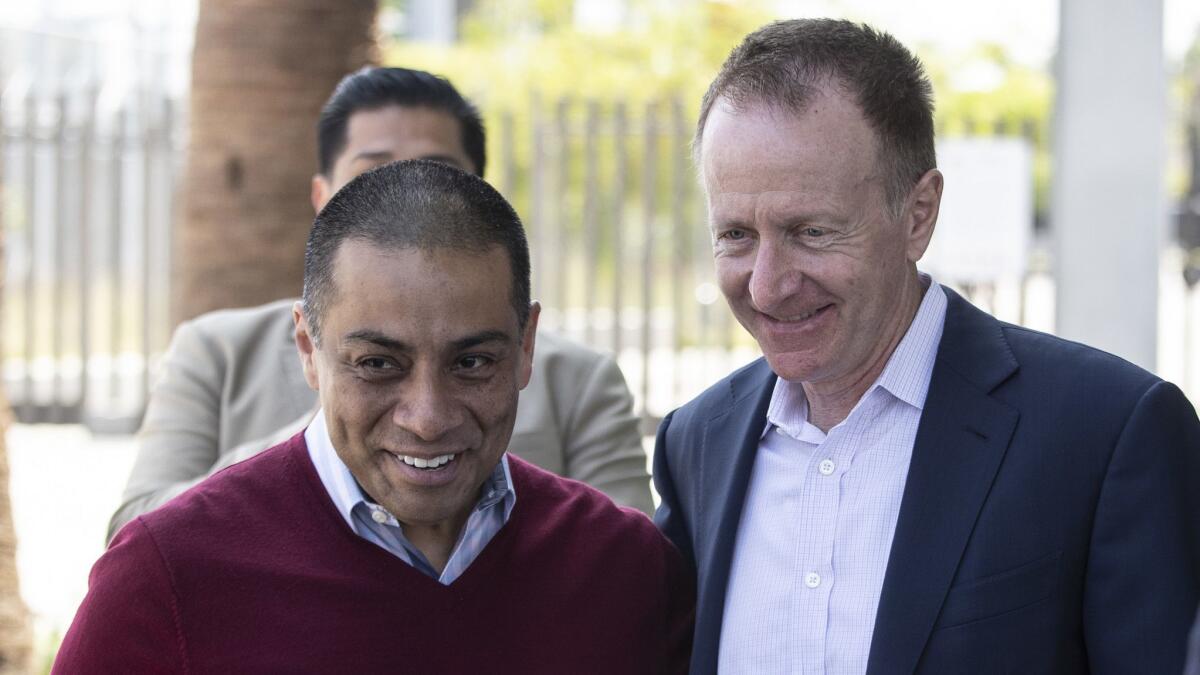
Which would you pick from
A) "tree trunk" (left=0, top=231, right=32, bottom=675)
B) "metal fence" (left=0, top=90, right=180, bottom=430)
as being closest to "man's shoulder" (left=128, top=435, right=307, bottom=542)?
"tree trunk" (left=0, top=231, right=32, bottom=675)

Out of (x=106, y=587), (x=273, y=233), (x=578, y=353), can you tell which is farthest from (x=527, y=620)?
(x=273, y=233)

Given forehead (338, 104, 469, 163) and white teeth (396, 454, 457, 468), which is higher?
forehead (338, 104, 469, 163)

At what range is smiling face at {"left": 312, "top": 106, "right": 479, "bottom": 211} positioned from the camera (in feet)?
11.8

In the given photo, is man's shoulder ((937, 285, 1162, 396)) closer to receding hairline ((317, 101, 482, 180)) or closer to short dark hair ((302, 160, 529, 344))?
short dark hair ((302, 160, 529, 344))

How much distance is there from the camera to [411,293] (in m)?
2.28

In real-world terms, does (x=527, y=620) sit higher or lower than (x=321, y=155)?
lower

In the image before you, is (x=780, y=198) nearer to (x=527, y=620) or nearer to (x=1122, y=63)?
(x=527, y=620)

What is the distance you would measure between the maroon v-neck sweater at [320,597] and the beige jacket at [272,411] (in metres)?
0.80

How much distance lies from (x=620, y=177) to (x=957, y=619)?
906 cm

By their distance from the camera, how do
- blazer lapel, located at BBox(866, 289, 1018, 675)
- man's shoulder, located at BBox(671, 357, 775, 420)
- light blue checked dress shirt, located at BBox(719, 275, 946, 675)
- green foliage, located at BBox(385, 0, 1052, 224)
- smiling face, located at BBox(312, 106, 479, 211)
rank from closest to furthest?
1. blazer lapel, located at BBox(866, 289, 1018, 675)
2. light blue checked dress shirt, located at BBox(719, 275, 946, 675)
3. man's shoulder, located at BBox(671, 357, 775, 420)
4. smiling face, located at BBox(312, 106, 479, 211)
5. green foliage, located at BBox(385, 0, 1052, 224)

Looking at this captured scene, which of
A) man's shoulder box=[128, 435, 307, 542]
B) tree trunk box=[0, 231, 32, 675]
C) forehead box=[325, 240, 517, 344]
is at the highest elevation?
forehead box=[325, 240, 517, 344]

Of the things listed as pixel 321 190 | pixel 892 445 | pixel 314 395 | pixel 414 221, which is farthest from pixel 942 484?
pixel 321 190

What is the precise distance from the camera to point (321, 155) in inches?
148

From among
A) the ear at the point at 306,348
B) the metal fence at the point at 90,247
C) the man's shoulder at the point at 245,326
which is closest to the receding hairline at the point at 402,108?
the man's shoulder at the point at 245,326
